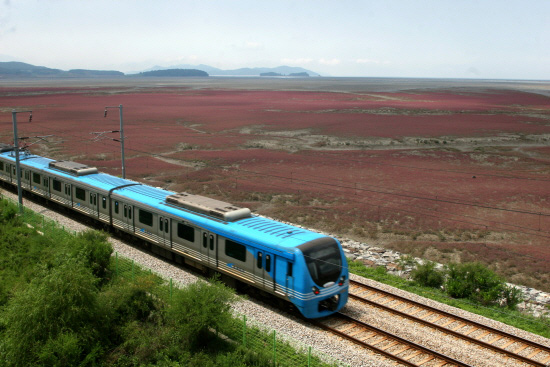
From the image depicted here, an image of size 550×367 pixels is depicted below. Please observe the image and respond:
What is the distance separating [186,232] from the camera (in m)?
21.9

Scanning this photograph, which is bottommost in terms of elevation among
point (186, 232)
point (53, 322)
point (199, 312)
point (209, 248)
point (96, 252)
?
point (53, 322)

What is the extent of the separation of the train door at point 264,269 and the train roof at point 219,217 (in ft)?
1.34

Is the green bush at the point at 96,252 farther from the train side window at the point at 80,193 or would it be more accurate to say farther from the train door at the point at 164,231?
the train side window at the point at 80,193

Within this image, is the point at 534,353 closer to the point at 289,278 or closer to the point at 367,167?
the point at 289,278

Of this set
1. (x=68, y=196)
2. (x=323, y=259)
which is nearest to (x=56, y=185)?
(x=68, y=196)

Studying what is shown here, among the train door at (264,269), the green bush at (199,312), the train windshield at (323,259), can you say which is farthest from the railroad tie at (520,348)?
the green bush at (199,312)

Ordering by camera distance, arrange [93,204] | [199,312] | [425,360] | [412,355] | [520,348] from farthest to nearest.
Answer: [93,204]
[520,348]
[199,312]
[412,355]
[425,360]

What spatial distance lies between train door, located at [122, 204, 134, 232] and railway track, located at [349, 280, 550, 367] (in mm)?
11812

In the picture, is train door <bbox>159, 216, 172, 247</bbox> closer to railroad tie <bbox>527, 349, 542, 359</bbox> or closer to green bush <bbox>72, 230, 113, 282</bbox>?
green bush <bbox>72, 230, 113, 282</bbox>

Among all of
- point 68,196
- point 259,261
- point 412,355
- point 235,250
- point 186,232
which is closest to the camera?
point 412,355

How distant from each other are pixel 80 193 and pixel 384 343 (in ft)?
69.3

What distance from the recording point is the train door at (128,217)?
25.6 meters

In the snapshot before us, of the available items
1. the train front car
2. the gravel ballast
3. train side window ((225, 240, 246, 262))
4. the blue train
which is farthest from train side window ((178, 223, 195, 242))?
the train front car

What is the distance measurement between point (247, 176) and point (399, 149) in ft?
88.6
